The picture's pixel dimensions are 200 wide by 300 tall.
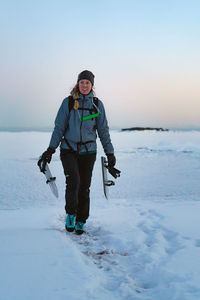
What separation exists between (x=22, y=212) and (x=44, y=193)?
79.2 inches

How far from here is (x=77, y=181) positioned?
Result: 11.2 feet

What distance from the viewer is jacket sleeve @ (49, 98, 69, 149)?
11.1 ft

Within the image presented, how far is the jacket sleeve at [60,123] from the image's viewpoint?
338 cm

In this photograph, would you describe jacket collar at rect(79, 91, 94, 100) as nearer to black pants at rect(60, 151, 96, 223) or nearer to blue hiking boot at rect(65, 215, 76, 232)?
black pants at rect(60, 151, 96, 223)

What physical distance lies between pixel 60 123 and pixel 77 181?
2.52 feet

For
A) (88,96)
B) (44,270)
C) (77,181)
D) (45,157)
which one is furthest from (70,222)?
(88,96)

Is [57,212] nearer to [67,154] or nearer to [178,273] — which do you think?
[67,154]

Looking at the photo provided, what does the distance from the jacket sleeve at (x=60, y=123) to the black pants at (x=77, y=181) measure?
190 mm

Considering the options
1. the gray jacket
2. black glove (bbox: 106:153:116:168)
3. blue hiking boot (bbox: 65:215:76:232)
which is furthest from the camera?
black glove (bbox: 106:153:116:168)

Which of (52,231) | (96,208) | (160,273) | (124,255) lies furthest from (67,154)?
(96,208)

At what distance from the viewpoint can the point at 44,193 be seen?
271 inches

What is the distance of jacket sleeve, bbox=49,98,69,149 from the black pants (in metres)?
0.19

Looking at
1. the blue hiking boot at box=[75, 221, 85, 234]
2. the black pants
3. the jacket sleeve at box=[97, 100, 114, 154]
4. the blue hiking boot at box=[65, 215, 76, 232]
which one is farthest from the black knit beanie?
the blue hiking boot at box=[75, 221, 85, 234]

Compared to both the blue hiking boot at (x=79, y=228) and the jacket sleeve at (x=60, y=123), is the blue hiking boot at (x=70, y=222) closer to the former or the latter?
the blue hiking boot at (x=79, y=228)
